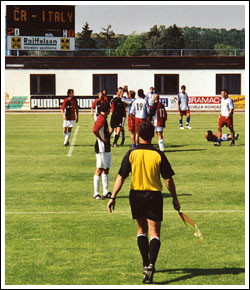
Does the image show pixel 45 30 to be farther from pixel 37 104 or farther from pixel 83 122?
pixel 83 122

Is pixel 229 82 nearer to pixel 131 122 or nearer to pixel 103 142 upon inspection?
pixel 131 122

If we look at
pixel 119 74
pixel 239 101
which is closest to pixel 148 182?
pixel 239 101

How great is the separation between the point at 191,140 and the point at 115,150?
5037 millimetres

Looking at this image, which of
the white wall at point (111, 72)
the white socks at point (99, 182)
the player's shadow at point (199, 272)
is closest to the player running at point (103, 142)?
the white socks at point (99, 182)

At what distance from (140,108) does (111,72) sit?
123 feet

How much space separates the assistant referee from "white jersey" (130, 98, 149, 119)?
1398cm

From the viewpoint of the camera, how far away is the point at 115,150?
83.7ft

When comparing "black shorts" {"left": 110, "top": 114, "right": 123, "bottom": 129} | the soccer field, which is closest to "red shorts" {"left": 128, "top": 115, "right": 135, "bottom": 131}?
the soccer field

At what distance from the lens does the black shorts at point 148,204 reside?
29.1 feet

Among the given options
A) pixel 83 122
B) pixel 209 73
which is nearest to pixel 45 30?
pixel 209 73

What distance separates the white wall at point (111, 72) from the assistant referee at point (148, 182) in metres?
51.1

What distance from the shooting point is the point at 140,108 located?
75.2 ft

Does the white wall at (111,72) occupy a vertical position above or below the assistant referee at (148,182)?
above

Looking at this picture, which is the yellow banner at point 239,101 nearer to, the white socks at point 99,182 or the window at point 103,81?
the window at point 103,81
